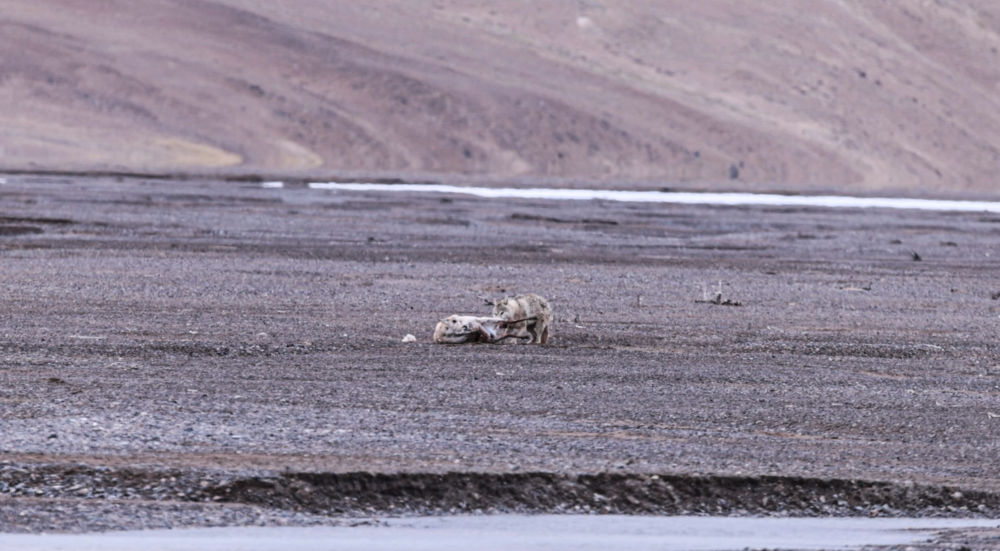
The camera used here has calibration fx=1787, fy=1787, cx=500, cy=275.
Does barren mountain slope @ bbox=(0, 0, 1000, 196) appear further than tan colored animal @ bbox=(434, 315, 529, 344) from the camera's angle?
Yes

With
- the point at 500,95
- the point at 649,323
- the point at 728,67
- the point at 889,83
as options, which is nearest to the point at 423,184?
the point at 500,95

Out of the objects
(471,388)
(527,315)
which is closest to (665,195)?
(527,315)

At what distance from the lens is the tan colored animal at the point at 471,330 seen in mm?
13078

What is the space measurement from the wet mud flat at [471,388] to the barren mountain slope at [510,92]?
51552 millimetres

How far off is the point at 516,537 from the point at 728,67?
8906 cm

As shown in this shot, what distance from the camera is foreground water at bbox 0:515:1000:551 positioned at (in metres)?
6.88

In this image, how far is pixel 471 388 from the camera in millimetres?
10742

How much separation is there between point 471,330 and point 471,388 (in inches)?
92.3

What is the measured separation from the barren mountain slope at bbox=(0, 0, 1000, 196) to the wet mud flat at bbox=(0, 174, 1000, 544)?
169 feet

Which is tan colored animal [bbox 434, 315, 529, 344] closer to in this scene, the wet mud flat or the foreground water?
the wet mud flat

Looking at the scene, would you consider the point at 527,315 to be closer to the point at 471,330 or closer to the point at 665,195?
the point at 471,330

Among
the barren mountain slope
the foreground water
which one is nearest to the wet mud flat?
the foreground water

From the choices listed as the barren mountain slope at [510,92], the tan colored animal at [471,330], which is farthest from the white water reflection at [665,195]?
the tan colored animal at [471,330]

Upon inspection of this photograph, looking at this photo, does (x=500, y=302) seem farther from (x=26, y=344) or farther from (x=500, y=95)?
(x=500, y=95)
